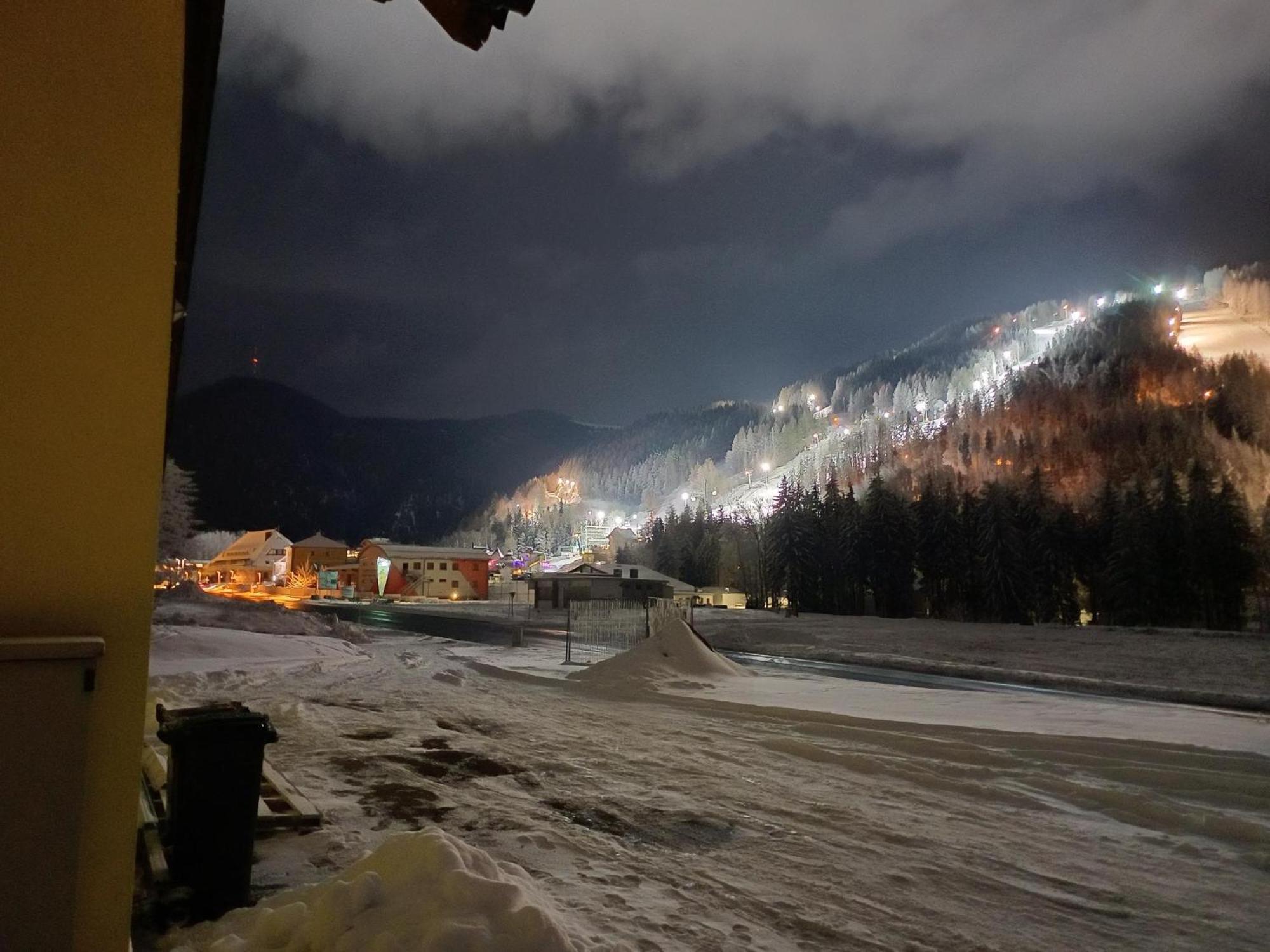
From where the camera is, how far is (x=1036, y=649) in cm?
3306

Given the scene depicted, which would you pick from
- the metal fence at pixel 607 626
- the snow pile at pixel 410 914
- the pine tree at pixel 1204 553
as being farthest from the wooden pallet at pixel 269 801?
the pine tree at pixel 1204 553

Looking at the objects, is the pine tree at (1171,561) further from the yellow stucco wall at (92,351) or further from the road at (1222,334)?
the road at (1222,334)

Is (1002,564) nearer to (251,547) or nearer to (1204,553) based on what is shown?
(1204,553)

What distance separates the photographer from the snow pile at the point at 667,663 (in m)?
15.7

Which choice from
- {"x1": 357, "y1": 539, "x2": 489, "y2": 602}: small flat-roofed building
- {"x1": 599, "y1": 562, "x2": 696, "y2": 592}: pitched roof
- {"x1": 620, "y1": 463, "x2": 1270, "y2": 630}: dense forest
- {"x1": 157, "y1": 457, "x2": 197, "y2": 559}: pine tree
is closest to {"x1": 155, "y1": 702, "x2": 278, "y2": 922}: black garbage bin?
{"x1": 157, "y1": 457, "x2": 197, "y2": 559}: pine tree

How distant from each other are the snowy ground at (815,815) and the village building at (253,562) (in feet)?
362

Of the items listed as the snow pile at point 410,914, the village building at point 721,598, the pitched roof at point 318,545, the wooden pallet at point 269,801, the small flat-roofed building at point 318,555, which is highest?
the pitched roof at point 318,545

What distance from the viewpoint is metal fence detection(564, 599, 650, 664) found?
24.2 meters

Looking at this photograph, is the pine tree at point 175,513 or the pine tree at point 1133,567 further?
the pine tree at point 1133,567

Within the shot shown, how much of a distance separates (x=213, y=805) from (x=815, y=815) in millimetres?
4884

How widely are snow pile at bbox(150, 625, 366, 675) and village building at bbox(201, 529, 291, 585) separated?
96238mm

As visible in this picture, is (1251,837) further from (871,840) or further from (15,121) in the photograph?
(15,121)

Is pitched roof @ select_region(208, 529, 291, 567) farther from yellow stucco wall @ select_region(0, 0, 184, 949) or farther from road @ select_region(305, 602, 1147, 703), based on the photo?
yellow stucco wall @ select_region(0, 0, 184, 949)

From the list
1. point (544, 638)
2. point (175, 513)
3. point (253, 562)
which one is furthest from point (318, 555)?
point (544, 638)
